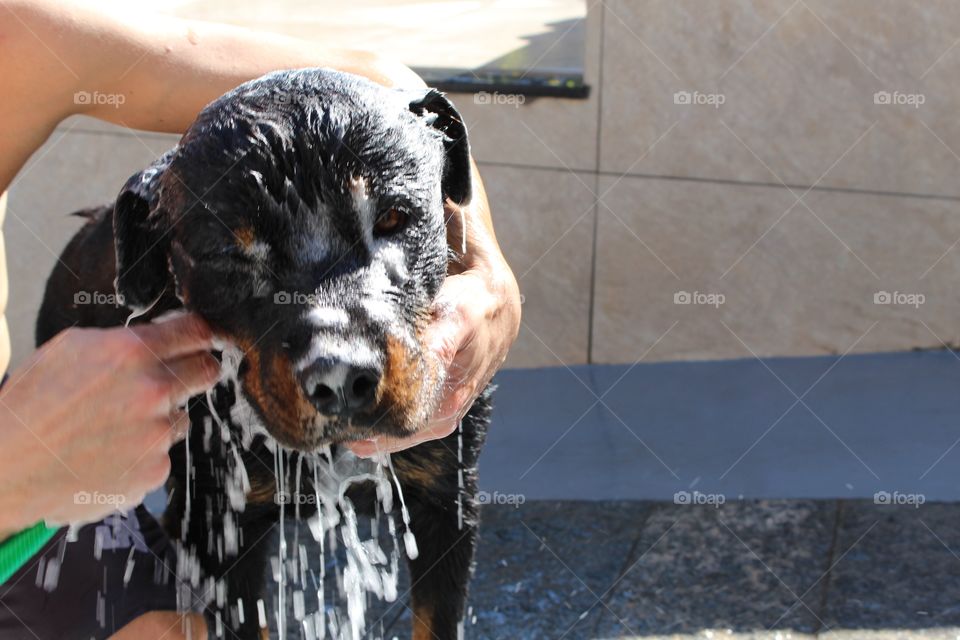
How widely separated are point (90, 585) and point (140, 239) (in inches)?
41.9

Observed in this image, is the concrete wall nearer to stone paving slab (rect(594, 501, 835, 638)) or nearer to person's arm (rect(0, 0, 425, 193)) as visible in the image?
stone paving slab (rect(594, 501, 835, 638))

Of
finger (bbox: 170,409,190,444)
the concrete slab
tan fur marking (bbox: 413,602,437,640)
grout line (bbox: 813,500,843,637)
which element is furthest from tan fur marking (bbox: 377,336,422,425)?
the concrete slab

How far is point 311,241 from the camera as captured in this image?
2303 mm

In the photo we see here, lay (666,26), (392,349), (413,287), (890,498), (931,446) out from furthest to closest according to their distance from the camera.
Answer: (666,26)
(931,446)
(890,498)
(413,287)
(392,349)

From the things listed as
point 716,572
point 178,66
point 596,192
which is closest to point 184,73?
point 178,66

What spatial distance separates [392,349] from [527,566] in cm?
222

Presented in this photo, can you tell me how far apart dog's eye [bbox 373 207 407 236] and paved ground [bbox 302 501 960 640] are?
1.94m

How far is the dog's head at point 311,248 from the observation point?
2.22m

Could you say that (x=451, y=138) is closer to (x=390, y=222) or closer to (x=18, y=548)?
(x=390, y=222)

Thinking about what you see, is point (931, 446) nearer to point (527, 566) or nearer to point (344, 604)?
point (527, 566)

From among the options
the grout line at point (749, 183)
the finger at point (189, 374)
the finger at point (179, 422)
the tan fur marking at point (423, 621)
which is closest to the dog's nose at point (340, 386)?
the finger at point (189, 374)

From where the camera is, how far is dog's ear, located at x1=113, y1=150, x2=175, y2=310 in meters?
2.61

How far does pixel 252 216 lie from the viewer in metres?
2.31

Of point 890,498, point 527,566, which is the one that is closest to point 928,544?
point 890,498
